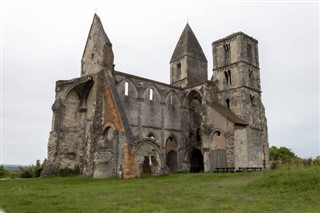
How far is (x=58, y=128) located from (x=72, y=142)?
172 centimetres

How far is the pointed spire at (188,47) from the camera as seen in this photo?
132 feet

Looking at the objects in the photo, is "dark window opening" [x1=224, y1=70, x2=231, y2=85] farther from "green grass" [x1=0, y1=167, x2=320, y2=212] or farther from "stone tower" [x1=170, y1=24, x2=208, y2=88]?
"green grass" [x1=0, y1=167, x2=320, y2=212]

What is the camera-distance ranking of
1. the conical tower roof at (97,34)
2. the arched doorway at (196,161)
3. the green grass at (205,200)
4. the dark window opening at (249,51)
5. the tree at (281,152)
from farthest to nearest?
the tree at (281,152), the dark window opening at (249,51), the arched doorway at (196,161), the conical tower roof at (97,34), the green grass at (205,200)

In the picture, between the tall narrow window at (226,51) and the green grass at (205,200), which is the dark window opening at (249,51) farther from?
the green grass at (205,200)

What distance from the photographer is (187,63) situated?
39.2 m

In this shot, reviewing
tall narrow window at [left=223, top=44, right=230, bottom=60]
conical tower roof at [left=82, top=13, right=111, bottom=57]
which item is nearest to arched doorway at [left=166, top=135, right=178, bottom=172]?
tall narrow window at [left=223, top=44, right=230, bottom=60]

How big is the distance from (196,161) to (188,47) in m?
14.9

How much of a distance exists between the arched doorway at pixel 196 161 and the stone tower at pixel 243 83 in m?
5.79

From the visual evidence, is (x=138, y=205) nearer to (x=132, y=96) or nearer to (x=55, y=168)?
(x=55, y=168)

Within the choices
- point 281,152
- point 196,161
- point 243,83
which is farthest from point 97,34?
point 281,152

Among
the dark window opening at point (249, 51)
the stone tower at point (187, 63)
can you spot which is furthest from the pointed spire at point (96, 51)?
the dark window opening at point (249, 51)

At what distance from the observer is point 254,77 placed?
115ft

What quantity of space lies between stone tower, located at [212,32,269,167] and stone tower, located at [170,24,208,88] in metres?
4.09

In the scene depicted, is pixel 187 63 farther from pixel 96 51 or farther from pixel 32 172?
pixel 32 172
